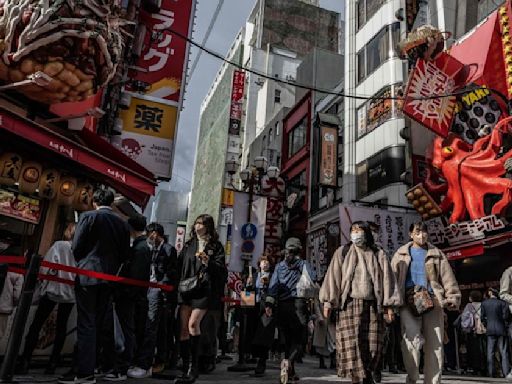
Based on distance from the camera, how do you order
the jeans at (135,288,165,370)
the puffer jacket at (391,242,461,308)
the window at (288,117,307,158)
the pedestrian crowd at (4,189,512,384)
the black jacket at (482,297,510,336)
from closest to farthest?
the pedestrian crowd at (4,189,512,384) → the puffer jacket at (391,242,461,308) → the jeans at (135,288,165,370) → the black jacket at (482,297,510,336) → the window at (288,117,307,158)

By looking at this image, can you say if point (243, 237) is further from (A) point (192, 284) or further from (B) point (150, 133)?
(A) point (192, 284)

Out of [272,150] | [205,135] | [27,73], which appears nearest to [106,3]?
[27,73]

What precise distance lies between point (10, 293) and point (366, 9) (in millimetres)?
24498

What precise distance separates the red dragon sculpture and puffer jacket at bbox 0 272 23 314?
1326 centimetres

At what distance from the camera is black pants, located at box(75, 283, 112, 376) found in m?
4.33

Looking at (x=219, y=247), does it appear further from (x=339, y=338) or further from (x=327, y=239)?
(x=327, y=239)

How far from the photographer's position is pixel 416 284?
5.32 m

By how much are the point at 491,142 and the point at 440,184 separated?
2.42 meters

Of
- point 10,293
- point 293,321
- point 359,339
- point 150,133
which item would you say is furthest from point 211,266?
point 150,133

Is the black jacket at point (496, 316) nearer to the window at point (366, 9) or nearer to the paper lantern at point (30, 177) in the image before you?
the paper lantern at point (30, 177)

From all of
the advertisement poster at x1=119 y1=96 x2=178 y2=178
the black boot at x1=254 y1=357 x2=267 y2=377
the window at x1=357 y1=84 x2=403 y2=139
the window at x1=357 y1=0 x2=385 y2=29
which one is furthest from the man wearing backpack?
the window at x1=357 y1=0 x2=385 y2=29

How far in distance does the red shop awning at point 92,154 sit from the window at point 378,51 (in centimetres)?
1573

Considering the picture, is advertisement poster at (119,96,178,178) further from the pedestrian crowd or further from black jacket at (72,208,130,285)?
black jacket at (72,208,130,285)

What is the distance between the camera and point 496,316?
30.3ft
